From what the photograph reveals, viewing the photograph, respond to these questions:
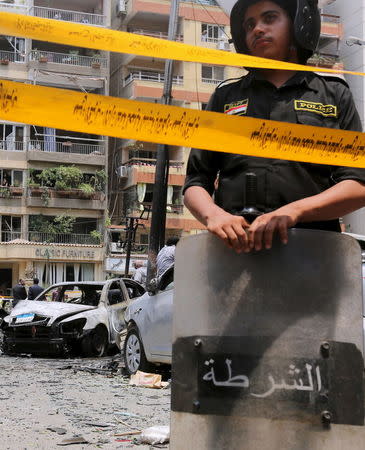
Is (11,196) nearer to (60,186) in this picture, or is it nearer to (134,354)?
(60,186)

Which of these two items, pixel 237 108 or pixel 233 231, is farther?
pixel 237 108

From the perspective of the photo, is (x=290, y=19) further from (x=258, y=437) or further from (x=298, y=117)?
(x=258, y=437)

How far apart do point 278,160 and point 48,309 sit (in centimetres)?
1327

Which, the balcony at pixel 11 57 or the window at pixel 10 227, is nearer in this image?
the window at pixel 10 227

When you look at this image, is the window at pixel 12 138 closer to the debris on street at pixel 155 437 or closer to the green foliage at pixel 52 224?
the green foliage at pixel 52 224

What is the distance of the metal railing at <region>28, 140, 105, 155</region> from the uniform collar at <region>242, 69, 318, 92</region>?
167 ft

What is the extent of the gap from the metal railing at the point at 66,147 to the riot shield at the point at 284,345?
51.5m

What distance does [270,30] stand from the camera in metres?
2.46

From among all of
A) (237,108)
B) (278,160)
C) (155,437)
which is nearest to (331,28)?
(155,437)

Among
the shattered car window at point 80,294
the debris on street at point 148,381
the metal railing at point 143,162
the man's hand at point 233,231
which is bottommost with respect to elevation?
the debris on street at point 148,381

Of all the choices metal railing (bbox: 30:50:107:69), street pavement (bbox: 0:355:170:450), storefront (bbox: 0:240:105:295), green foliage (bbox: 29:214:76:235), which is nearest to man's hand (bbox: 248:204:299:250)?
street pavement (bbox: 0:355:170:450)

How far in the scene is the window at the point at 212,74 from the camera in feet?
184

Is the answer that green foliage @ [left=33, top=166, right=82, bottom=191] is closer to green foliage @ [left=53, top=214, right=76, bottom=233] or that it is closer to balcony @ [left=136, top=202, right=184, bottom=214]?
green foliage @ [left=53, top=214, right=76, bottom=233]

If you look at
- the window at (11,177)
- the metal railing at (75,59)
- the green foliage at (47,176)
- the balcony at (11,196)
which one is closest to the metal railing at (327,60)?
the metal railing at (75,59)
